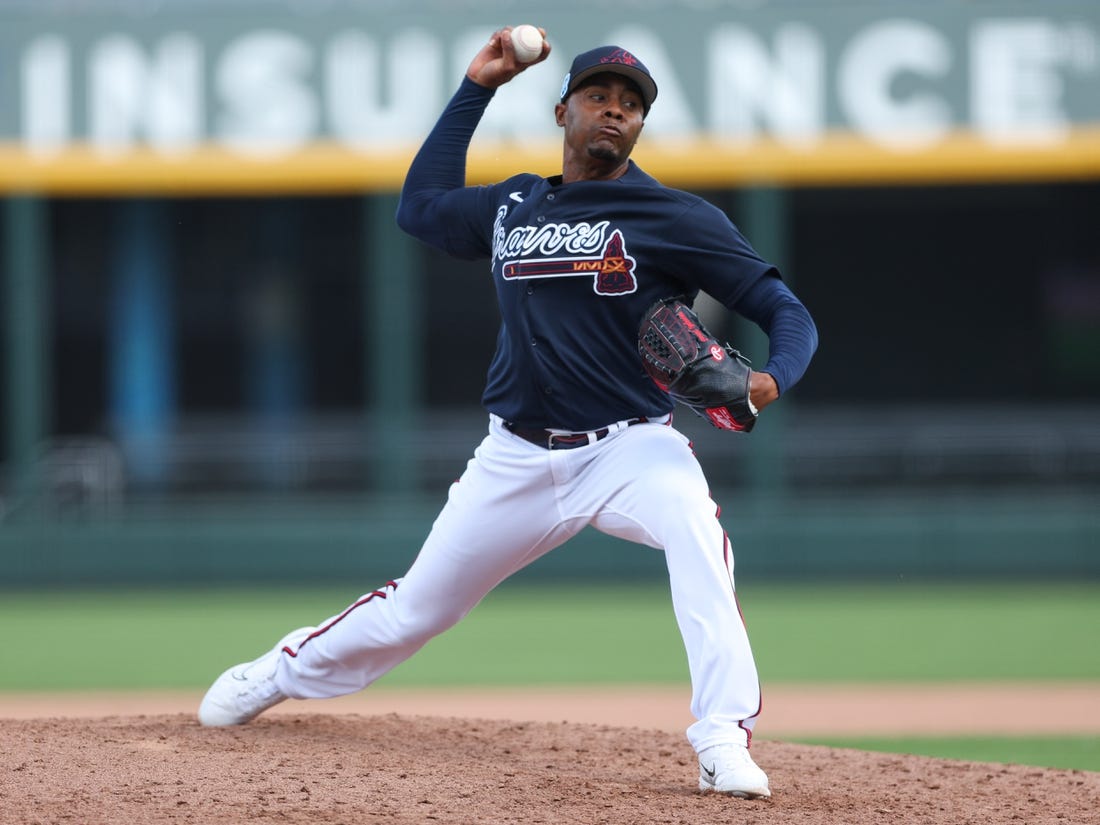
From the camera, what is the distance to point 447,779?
153 inches

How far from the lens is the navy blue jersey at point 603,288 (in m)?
3.84

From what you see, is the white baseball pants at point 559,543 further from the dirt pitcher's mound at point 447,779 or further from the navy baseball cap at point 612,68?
the navy baseball cap at point 612,68

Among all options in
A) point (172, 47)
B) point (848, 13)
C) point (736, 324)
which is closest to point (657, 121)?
point (848, 13)

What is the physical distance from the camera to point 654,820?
11.5 ft

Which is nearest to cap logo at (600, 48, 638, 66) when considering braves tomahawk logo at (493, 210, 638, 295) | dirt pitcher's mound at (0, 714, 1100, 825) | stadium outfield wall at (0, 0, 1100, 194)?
braves tomahawk logo at (493, 210, 638, 295)

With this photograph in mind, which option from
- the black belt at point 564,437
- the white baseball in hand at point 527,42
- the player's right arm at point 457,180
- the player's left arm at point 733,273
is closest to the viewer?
the player's left arm at point 733,273

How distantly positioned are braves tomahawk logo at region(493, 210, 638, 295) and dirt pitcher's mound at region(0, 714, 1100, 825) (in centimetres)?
123

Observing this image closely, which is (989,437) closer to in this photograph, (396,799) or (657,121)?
(657,121)

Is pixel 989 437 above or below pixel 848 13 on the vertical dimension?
below

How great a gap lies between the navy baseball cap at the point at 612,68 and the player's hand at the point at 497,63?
0.32 m

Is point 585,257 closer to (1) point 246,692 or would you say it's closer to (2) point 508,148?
(1) point 246,692

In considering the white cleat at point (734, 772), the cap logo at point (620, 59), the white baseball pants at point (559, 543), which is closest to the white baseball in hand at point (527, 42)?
the cap logo at point (620, 59)

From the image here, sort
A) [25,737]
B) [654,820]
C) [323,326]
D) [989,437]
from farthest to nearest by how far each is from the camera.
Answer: [323,326]
[989,437]
[25,737]
[654,820]

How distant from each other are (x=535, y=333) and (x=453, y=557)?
1.95 feet
